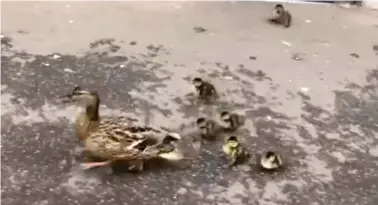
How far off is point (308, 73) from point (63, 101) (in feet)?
3.31

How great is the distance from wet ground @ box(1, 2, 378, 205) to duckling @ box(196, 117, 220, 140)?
51mm

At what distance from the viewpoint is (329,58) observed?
11.6ft

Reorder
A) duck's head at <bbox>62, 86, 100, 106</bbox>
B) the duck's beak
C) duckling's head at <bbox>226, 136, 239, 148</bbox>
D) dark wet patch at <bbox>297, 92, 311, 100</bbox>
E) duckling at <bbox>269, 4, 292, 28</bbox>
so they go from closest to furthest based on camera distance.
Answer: duckling's head at <bbox>226, 136, 239, 148</bbox>, duck's head at <bbox>62, 86, 100, 106</bbox>, the duck's beak, dark wet patch at <bbox>297, 92, 311, 100</bbox>, duckling at <bbox>269, 4, 292, 28</bbox>

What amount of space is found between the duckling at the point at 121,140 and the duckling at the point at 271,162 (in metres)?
0.27

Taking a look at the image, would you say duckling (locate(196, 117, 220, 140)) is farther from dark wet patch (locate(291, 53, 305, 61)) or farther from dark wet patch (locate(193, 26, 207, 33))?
dark wet patch (locate(193, 26, 207, 33))

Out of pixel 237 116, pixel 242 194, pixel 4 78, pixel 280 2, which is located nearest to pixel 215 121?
pixel 237 116

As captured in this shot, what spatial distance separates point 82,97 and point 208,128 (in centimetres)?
44

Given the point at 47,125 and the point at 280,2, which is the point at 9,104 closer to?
the point at 47,125

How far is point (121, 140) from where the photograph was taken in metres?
2.60

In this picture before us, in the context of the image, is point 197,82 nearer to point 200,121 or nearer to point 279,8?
point 200,121

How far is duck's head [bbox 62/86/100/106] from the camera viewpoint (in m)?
2.78

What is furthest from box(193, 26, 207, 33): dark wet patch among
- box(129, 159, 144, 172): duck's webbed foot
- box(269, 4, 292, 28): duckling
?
box(129, 159, 144, 172): duck's webbed foot

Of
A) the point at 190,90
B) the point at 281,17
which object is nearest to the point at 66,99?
the point at 190,90

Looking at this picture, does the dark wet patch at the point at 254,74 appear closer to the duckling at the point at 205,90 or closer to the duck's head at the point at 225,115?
the duckling at the point at 205,90
